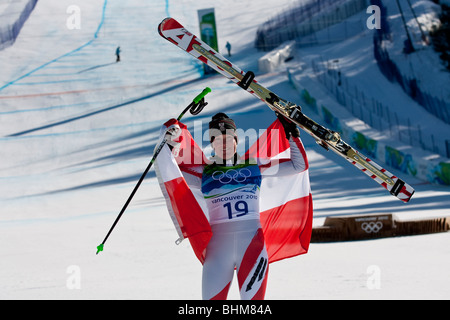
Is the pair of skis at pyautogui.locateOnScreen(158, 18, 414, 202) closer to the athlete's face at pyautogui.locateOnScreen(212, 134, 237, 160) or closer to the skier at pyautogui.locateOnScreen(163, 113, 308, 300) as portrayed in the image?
the skier at pyautogui.locateOnScreen(163, 113, 308, 300)

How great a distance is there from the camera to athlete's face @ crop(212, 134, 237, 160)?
216 inches

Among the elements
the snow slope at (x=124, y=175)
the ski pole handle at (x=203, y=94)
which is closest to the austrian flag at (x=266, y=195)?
the ski pole handle at (x=203, y=94)

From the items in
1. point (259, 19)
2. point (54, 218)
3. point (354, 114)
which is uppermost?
point (259, 19)

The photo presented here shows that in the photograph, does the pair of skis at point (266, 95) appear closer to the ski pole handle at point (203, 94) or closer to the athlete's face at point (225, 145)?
the ski pole handle at point (203, 94)

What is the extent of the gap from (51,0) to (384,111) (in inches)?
871

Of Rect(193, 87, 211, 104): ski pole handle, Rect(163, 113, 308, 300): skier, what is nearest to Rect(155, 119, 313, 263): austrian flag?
Rect(163, 113, 308, 300): skier

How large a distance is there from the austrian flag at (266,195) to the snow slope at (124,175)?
150 cm

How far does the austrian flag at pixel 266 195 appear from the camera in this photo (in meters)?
5.55

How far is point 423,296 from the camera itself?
22.9 feet

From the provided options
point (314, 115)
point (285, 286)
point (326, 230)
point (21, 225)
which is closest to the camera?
point (285, 286)

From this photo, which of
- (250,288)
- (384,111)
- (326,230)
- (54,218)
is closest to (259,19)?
(384,111)

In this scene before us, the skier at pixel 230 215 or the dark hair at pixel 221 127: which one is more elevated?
the dark hair at pixel 221 127

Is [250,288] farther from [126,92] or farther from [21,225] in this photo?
[126,92]
